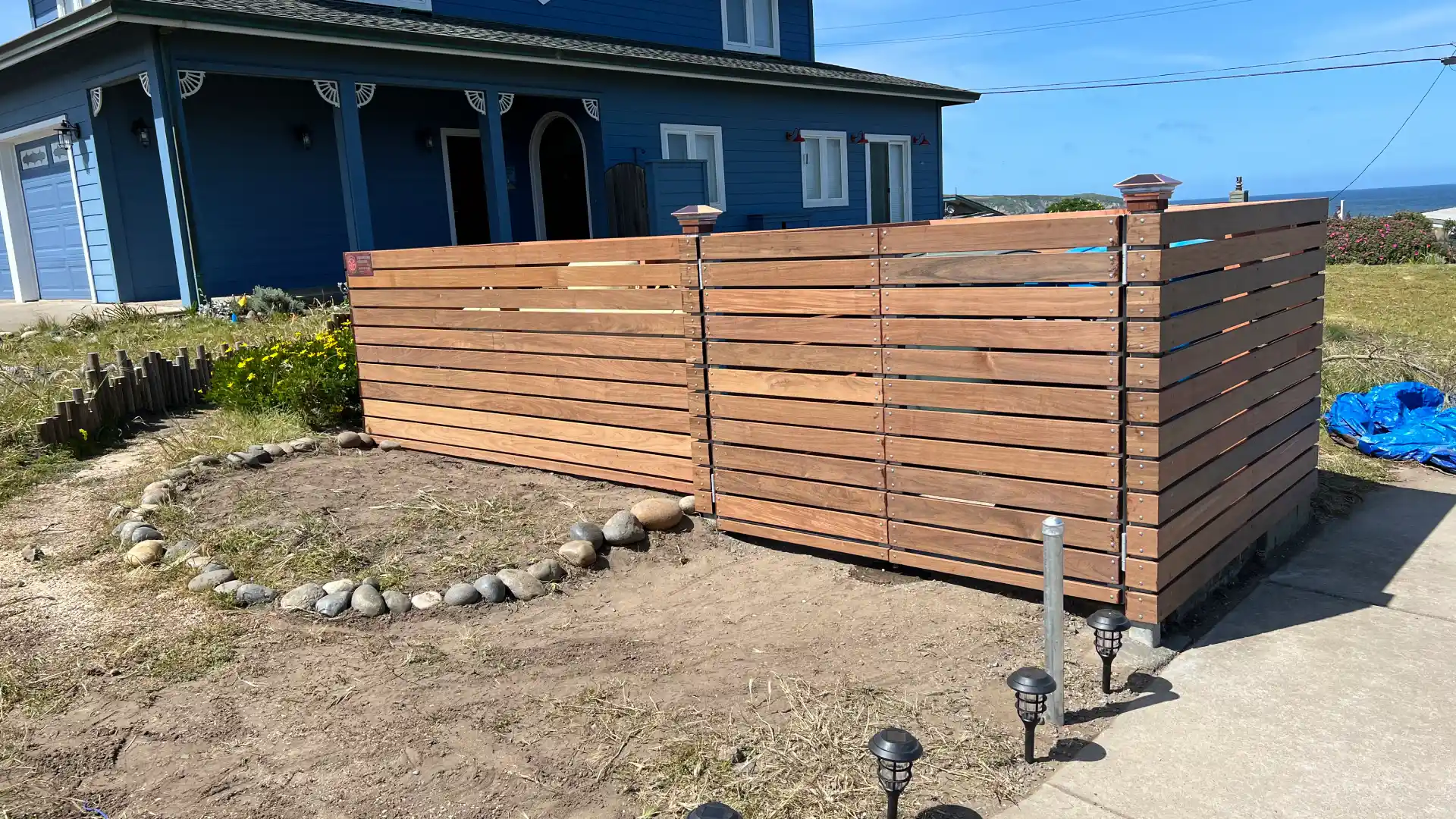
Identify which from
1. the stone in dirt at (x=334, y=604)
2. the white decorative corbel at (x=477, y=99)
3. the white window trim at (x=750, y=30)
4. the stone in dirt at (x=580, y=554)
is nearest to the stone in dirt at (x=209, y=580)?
the stone in dirt at (x=334, y=604)

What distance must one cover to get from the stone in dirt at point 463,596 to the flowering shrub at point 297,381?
3.74 meters

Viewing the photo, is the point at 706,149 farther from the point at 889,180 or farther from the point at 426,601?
the point at 426,601

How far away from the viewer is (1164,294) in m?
3.72

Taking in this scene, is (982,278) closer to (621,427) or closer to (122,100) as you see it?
(621,427)

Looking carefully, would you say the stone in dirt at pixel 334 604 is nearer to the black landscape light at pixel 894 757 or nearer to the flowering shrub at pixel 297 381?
the black landscape light at pixel 894 757

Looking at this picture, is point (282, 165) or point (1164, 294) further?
point (282, 165)

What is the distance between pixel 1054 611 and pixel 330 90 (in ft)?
36.4

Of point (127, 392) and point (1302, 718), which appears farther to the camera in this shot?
point (127, 392)

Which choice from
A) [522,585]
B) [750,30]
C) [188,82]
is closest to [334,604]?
[522,585]

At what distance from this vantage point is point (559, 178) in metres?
16.5

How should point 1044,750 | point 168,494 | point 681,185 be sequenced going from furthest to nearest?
point 681,185 → point 168,494 → point 1044,750

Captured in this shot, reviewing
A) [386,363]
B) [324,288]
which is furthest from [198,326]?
[386,363]

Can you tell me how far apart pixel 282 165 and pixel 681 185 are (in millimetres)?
5460

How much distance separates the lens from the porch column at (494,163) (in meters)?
13.6
